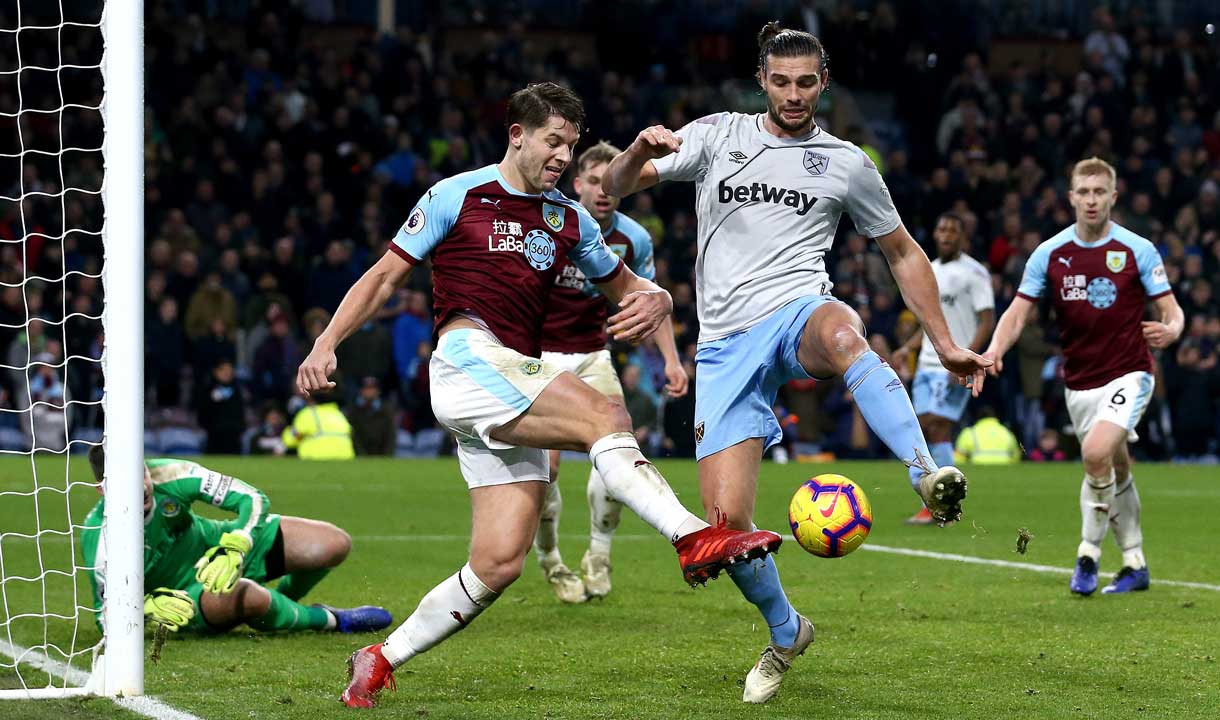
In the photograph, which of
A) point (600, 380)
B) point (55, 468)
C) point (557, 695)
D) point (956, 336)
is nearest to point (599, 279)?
point (557, 695)

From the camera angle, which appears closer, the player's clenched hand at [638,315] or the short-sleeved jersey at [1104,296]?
the player's clenched hand at [638,315]

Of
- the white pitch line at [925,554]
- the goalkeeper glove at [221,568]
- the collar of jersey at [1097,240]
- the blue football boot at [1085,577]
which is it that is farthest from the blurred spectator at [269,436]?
the goalkeeper glove at [221,568]

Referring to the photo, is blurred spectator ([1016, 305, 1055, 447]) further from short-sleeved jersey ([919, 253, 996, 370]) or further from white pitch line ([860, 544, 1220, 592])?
white pitch line ([860, 544, 1220, 592])

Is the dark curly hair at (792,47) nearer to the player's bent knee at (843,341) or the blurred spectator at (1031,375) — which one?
the player's bent knee at (843,341)

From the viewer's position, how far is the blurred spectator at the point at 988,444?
20328 millimetres

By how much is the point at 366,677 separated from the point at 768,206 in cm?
227

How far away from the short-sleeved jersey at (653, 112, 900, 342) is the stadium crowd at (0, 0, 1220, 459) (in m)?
11.1

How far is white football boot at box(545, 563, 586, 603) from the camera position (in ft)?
28.2

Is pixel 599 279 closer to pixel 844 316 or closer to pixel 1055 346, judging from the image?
pixel 844 316

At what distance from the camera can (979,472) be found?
18.2 metres

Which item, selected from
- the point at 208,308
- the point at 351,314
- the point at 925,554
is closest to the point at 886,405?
the point at 351,314

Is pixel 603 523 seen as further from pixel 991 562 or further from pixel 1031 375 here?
pixel 1031 375

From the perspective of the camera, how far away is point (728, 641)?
285 inches

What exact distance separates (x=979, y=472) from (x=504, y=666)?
40.9 feet
